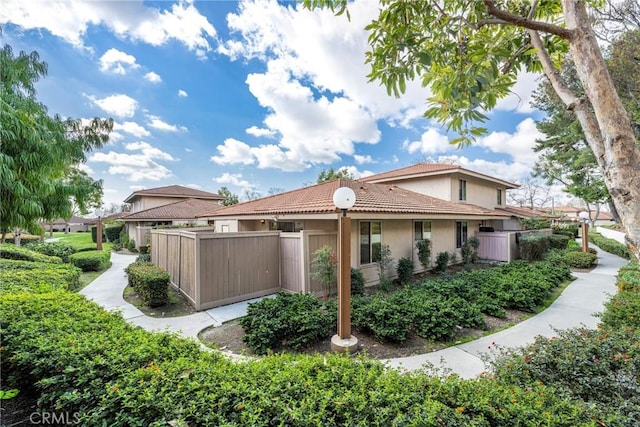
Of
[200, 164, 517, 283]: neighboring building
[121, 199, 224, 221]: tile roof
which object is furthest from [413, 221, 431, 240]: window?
[121, 199, 224, 221]: tile roof

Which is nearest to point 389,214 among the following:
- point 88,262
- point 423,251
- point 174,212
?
point 423,251

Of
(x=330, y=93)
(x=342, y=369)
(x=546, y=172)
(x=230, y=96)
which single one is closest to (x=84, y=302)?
(x=342, y=369)

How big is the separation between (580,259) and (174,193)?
114 ft

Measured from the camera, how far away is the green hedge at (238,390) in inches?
80.3

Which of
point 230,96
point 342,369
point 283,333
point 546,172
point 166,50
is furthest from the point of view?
point 546,172

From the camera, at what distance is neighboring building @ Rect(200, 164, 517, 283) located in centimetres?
912

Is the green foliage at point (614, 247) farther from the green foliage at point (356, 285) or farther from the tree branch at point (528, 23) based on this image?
the tree branch at point (528, 23)

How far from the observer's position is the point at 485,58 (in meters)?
2.79

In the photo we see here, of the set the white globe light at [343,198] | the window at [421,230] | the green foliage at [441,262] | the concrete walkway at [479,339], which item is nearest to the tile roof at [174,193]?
the concrete walkway at [479,339]

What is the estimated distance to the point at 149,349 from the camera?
9.18ft

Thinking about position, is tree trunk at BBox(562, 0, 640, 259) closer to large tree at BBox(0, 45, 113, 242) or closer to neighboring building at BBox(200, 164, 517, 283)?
neighboring building at BBox(200, 164, 517, 283)

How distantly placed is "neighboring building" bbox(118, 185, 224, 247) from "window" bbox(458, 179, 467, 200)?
17364 mm

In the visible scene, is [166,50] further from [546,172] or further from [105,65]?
[546,172]

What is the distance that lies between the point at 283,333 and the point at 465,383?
3193mm
